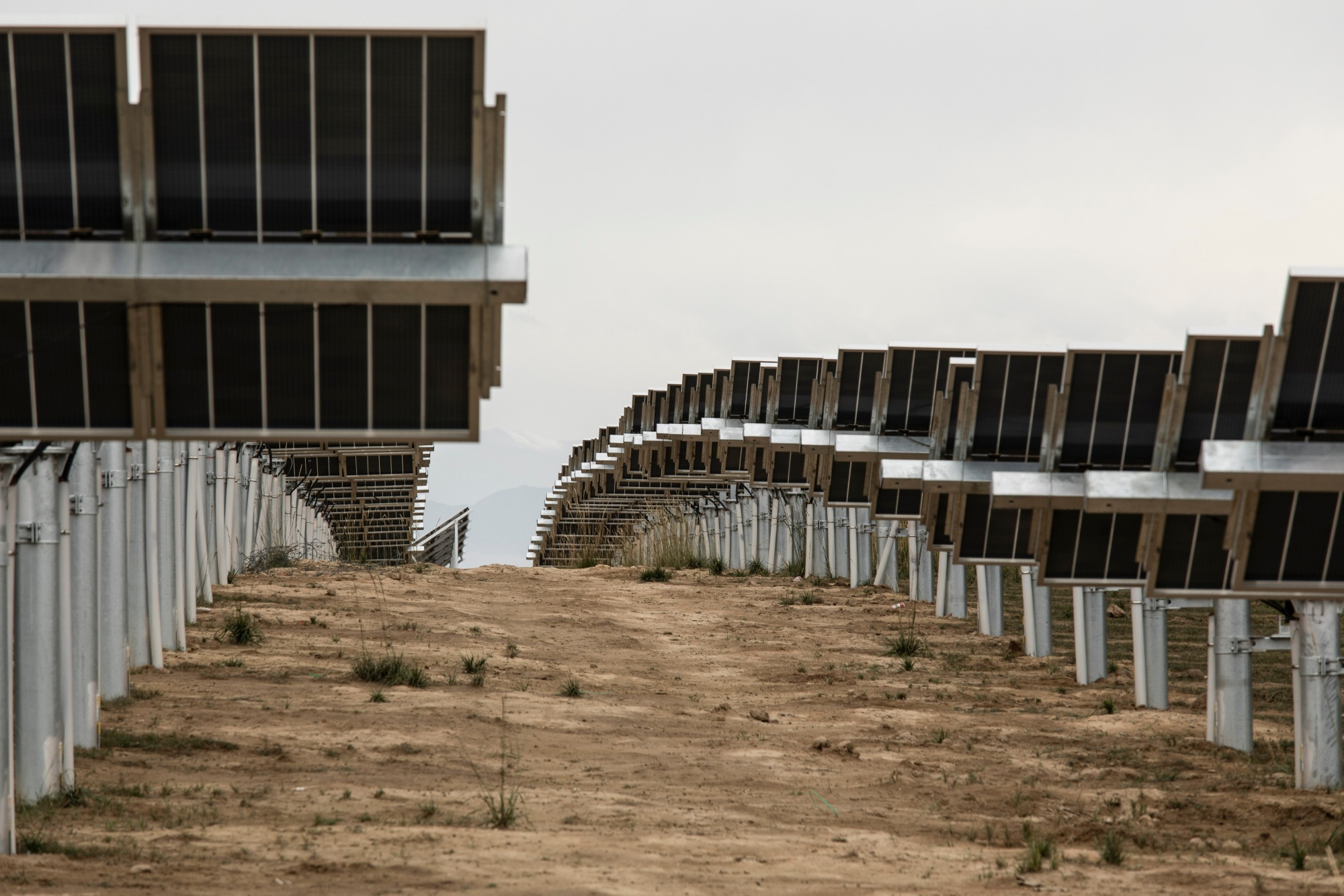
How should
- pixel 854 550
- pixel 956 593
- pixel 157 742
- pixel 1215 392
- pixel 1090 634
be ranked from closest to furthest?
1. pixel 1215 392
2. pixel 157 742
3. pixel 1090 634
4. pixel 956 593
5. pixel 854 550

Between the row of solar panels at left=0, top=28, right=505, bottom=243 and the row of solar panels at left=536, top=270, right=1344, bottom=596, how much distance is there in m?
5.14

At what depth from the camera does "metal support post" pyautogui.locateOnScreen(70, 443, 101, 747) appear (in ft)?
38.0

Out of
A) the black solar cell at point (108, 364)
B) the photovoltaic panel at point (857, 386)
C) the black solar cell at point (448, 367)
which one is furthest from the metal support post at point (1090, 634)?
the black solar cell at point (108, 364)

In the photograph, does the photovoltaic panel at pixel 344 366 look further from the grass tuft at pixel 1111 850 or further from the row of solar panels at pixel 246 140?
the grass tuft at pixel 1111 850

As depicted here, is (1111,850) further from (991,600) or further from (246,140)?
(991,600)

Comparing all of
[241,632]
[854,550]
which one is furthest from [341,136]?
[854,550]

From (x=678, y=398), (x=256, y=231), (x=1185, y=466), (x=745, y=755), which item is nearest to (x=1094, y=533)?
(x=1185, y=466)

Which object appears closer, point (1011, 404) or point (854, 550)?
point (1011, 404)

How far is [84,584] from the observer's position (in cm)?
1162

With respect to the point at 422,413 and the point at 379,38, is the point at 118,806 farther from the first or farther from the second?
the point at 379,38

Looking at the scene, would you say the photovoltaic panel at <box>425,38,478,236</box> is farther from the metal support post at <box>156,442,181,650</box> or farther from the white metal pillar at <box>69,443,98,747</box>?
the metal support post at <box>156,442,181,650</box>

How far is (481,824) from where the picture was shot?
9.64m

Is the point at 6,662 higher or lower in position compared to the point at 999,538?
higher

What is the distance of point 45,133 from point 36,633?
401 centimetres
